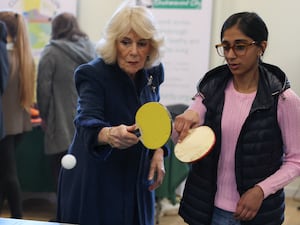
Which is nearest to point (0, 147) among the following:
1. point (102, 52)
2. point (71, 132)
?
point (71, 132)

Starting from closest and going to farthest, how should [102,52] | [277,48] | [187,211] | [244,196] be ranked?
[244,196], [187,211], [102,52], [277,48]

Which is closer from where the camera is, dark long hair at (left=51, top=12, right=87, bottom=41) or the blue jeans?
the blue jeans

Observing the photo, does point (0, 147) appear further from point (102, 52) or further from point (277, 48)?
point (277, 48)

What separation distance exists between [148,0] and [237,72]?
3214 mm

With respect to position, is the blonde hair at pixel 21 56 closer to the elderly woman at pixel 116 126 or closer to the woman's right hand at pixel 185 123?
the elderly woman at pixel 116 126

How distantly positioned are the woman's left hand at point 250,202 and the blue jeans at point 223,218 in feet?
0.30

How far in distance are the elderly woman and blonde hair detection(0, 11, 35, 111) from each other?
1.52 metres

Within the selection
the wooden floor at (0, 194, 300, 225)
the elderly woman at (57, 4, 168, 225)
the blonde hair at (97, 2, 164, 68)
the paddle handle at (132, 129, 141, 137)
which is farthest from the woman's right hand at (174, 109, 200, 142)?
the wooden floor at (0, 194, 300, 225)

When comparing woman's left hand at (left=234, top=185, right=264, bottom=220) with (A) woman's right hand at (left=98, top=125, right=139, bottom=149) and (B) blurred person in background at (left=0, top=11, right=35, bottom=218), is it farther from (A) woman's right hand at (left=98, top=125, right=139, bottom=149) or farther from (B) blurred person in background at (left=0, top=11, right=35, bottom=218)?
(B) blurred person in background at (left=0, top=11, right=35, bottom=218)

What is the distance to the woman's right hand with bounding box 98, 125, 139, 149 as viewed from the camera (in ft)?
4.42

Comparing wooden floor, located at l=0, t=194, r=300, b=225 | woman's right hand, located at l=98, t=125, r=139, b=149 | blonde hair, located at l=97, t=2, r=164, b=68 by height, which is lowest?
wooden floor, located at l=0, t=194, r=300, b=225

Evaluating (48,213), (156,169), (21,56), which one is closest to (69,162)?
(156,169)

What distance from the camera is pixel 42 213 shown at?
3613 mm

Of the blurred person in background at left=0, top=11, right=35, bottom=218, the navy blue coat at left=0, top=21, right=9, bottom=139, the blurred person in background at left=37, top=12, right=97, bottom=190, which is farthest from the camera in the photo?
the blurred person in background at left=37, top=12, right=97, bottom=190
